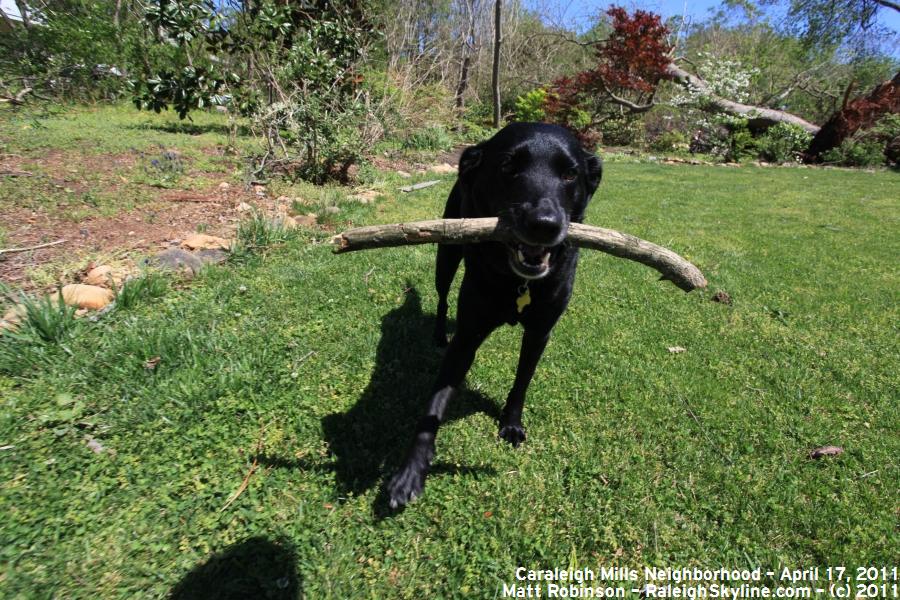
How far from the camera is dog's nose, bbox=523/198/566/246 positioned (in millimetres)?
1680

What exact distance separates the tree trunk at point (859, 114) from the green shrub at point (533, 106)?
31.3 feet

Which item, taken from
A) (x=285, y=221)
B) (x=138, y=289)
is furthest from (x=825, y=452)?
(x=285, y=221)

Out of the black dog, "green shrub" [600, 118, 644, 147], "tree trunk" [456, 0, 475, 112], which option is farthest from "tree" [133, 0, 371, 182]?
"green shrub" [600, 118, 644, 147]

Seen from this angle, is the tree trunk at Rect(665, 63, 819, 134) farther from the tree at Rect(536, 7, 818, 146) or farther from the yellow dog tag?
the yellow dog tag

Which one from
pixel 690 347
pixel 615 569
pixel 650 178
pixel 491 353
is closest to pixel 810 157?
pixel 650 178

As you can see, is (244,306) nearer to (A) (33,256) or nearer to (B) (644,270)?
(A) (33,256)

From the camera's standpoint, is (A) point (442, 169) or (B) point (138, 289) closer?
(B) point (138, 289)

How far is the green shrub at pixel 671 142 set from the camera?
16266mm

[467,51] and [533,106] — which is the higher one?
[467,51]

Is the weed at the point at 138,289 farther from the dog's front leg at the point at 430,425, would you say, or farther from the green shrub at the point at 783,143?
the green shrub at the point at 783,143

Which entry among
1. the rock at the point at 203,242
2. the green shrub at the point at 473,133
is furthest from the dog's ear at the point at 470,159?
the green shrub at the point at 473,133

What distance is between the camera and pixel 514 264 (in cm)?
189

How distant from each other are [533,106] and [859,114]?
1070 centimetres

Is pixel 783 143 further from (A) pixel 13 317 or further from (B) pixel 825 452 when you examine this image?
(A) pixel 13 317
